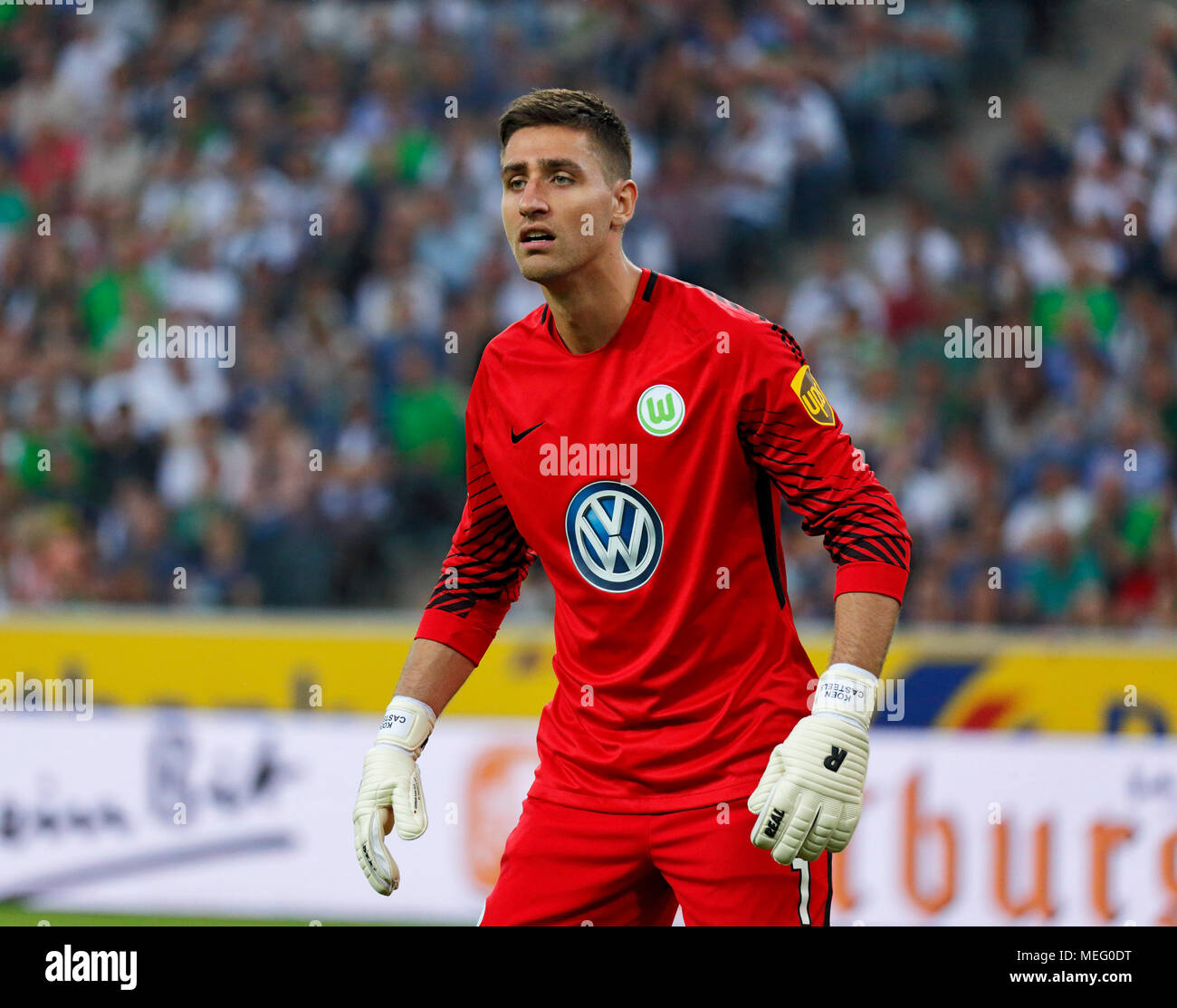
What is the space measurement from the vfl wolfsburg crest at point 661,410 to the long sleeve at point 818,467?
0.14 meters

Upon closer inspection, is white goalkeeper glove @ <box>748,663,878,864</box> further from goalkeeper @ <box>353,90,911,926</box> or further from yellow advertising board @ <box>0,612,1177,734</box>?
yellow advertising board @ <box>0,612,1177,734</box>

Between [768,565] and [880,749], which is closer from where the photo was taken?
[768,565]

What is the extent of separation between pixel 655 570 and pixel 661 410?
0.35 m

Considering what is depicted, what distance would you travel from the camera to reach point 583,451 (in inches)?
145

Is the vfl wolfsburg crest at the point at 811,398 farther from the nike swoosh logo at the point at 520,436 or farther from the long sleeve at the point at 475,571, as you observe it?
the long sleeve at the point at 475,571

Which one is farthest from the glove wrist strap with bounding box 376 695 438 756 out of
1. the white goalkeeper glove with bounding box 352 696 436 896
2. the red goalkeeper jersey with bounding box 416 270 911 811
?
the red goalkeeper jersey with bounding box 416 270 911 811

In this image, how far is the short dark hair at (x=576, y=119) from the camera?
147 inches

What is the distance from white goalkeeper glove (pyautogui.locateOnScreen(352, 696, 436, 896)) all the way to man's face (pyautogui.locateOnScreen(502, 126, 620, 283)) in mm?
1098

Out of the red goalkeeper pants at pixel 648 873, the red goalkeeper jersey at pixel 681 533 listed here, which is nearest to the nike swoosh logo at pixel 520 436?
the red goalkeeper jersey at pixel 681 533

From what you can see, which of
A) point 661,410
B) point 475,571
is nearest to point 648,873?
point 475,571

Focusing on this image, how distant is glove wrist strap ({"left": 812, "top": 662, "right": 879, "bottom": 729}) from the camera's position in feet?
11.0
